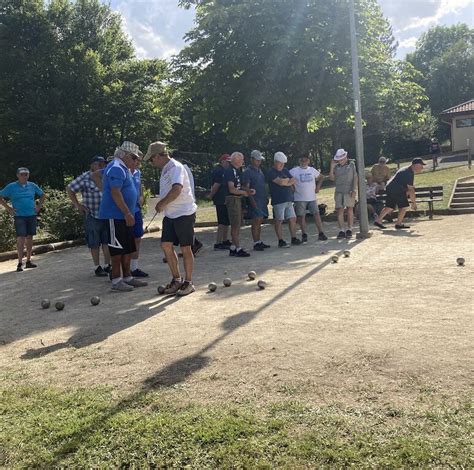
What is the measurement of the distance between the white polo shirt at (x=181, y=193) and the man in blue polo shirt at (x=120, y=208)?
53 centimetres

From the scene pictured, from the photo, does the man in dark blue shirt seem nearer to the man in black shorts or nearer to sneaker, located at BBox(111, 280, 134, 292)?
sneaker, located at BBox(111, 280, 134, 292)

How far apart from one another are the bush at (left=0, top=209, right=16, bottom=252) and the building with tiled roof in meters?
42.0

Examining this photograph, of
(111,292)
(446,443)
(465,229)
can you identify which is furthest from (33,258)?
(446,443)

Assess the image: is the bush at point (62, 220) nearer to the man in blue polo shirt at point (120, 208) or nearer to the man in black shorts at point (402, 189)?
the man in blue polo shirt at point (120, 208)

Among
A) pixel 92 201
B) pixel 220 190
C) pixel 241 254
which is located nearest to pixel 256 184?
pixel 220 190

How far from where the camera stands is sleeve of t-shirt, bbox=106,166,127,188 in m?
6.18

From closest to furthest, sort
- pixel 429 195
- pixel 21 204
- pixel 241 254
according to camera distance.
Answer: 1. pixel 21 204
2. pixel 241 254
3. pixel 429 195

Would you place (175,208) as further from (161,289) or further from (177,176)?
(161,289)

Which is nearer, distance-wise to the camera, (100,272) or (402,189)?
(100,272)

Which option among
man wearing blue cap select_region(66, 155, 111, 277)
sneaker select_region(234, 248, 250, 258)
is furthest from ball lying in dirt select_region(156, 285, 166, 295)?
sneaker select_region(234, 248, 250, 258)

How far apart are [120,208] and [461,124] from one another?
45.9 m

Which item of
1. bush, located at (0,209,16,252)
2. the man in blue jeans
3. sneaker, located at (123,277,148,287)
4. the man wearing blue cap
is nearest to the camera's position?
sneaker, located at (123,277,148,287)

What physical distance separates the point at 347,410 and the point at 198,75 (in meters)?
12.8

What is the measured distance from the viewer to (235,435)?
2705mm
